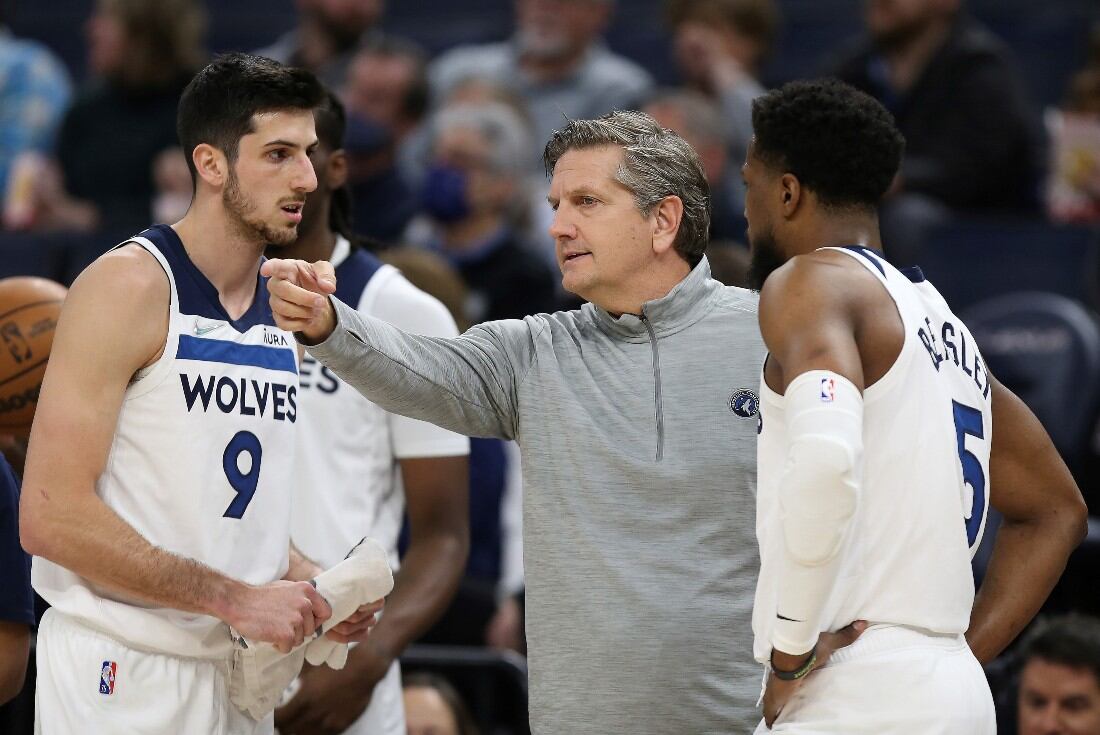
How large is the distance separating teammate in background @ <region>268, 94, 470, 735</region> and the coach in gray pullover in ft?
2.65

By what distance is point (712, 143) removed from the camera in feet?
26.7

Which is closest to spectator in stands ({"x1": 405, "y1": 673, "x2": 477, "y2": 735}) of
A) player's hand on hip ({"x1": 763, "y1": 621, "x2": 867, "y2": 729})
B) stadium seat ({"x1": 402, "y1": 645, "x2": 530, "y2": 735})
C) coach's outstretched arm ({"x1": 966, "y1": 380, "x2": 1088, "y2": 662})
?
stadium seat ({"x1": 402, "y1": 645, "x2": 530, "y2": 735})

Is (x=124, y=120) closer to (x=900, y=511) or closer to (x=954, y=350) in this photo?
(x=954, y=350)

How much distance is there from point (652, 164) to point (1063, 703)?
244 centimetres

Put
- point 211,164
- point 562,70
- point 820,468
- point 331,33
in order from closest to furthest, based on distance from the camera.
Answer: point 820,468, point 211,164, point 562,70, point 331,33

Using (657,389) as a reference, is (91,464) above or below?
below

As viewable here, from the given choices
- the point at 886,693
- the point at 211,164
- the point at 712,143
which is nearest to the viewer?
the point at 886,693

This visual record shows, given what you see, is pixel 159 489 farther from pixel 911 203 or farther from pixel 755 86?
pixel 755 86

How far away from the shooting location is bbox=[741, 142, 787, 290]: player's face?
385 cm

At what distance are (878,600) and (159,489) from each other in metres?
1.72

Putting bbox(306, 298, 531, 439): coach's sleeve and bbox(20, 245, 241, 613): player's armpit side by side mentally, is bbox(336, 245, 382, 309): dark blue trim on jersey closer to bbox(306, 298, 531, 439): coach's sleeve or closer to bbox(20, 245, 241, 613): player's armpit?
bbox(306, 298, 531, 439): coach's sleeve

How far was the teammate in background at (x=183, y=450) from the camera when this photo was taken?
3766mm

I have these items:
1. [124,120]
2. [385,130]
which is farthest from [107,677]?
[124,120]

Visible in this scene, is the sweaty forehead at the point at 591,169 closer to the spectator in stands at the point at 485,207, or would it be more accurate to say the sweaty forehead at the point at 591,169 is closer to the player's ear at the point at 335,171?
the player's ear at the point at 335,171
